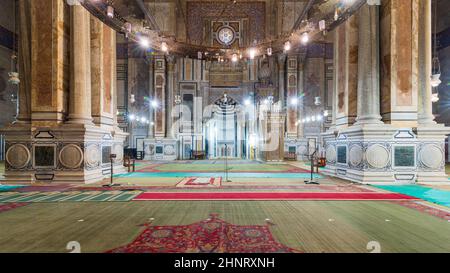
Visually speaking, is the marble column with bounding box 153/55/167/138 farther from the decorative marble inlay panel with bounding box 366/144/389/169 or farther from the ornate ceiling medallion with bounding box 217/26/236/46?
the decorative marble inlay panel with bounding box 366/144/389/169

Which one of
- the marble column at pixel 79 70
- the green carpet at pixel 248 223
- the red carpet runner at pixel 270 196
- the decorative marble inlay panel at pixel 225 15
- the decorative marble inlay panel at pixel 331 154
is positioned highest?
the decorative marble inlay panel at pixel 225 15

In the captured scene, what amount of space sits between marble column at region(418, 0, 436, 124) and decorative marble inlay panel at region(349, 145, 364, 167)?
146 cm

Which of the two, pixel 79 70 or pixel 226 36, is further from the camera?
pixel 226 36

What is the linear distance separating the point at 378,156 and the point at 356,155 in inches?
16.5

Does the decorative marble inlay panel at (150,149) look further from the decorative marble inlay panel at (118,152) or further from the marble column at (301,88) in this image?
the marble column at (301,88)

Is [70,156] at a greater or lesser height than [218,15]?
lesser

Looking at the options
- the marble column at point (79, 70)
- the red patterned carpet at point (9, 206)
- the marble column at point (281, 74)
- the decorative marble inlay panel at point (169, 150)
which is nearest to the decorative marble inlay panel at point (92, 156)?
the marble column at point (79, 70)

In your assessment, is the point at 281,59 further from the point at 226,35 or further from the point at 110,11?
the point at 110,11

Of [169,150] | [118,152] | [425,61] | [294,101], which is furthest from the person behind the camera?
[294,101]

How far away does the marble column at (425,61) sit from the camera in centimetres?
564

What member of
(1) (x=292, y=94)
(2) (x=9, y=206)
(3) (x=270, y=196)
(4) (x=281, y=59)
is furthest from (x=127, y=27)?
(4) (x=281, y=59)

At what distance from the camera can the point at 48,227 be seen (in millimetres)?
2643

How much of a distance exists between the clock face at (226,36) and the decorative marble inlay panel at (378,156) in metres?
12.8

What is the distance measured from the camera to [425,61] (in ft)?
18.5
